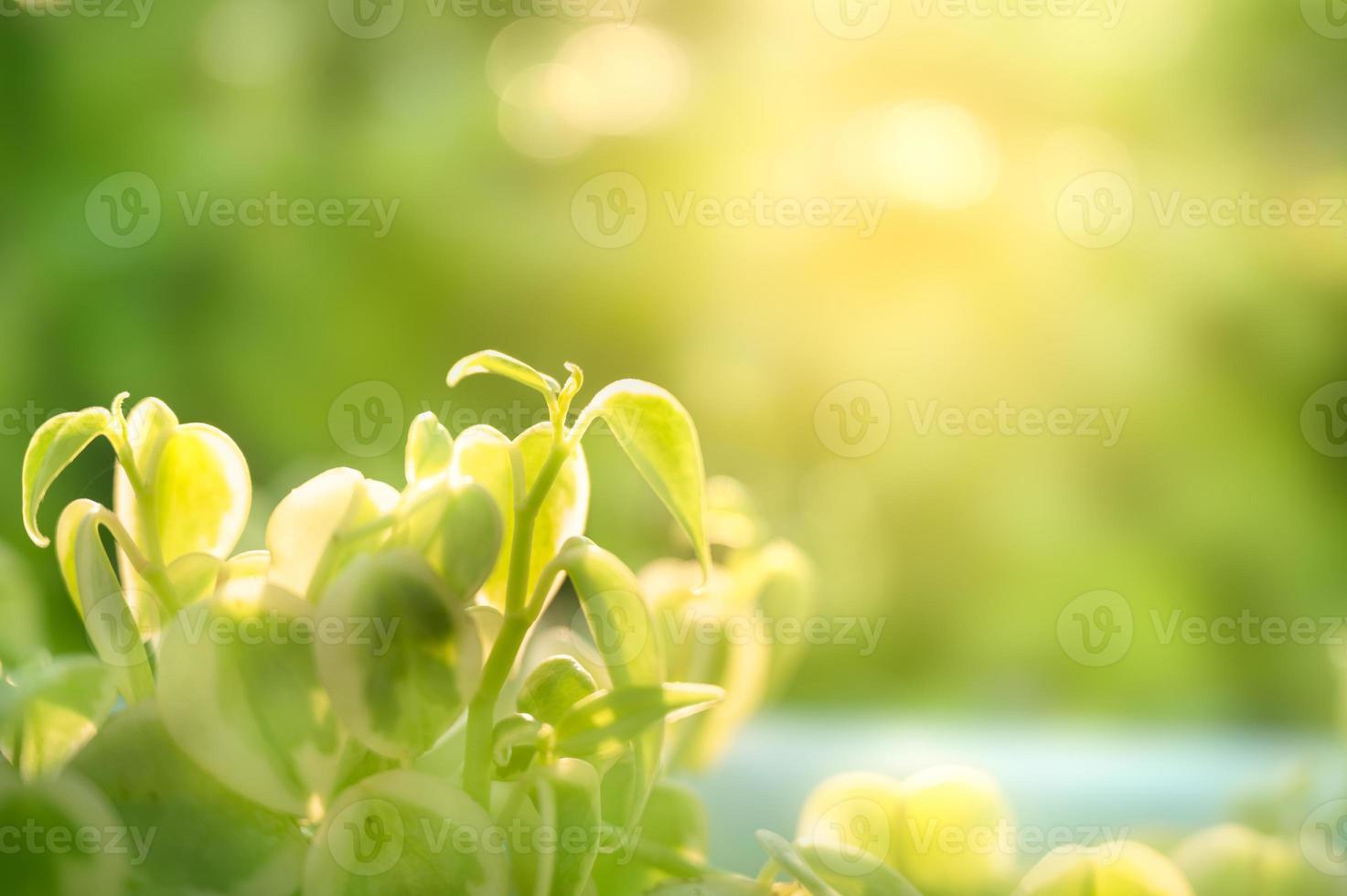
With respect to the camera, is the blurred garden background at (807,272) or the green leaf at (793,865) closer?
the green leaf at (793,865)

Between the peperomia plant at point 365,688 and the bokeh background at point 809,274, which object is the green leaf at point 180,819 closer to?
the peperomia plant at point 365,688

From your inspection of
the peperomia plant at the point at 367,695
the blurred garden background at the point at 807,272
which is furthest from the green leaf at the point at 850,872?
the blurred garden background at the point at 807,272

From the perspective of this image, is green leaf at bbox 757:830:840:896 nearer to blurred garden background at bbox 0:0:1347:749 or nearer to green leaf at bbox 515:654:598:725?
green leaf at bbox 515:654:598:725

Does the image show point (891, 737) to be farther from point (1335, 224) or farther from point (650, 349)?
point (1335, 224)

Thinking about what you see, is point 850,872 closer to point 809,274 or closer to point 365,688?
point 365,688

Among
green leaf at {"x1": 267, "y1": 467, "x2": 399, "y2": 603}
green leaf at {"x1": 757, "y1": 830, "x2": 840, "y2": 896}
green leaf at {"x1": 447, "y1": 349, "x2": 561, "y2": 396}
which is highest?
green leaf at {"x1": 447, "y1": 349, "x2": 561, "y2": 396}

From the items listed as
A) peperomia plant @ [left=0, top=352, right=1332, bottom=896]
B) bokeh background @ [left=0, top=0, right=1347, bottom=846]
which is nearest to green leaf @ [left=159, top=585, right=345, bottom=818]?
peperomia plant @ [left=0, top=352, right=1332, bottom=896]
